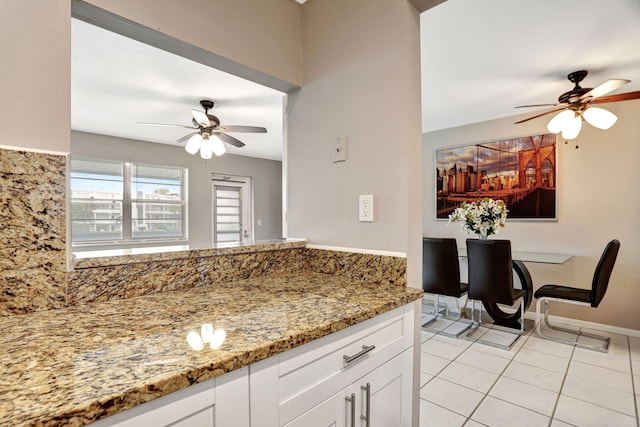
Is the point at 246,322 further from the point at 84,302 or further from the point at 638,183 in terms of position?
the point at 638,183

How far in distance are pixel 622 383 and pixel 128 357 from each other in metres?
2.99

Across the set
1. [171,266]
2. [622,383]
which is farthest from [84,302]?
[622,383]

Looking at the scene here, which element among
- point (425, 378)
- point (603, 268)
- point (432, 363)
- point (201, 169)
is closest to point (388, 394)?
point (425, 378)

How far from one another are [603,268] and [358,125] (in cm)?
254

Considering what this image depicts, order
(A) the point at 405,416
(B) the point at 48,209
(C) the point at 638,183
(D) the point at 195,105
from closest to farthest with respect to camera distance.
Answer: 1. (B) the point at 48,209
2. (A) the point at 405,416
3. (C) the point at 638,183
4. (D) the point at 195,105

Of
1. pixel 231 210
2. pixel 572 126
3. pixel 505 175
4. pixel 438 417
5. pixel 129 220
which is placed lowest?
pixel 438 417

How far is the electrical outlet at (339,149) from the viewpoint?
58.2 inches

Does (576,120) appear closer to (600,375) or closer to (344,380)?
(600,375)

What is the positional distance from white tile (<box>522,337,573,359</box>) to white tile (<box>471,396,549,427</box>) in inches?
39.7

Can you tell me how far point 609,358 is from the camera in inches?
97.4

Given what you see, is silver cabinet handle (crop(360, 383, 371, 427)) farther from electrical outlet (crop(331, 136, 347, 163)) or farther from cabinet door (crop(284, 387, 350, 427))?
electrical outlet (crop(331, 136, 347, 163))

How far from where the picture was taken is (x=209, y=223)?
548 centimetres

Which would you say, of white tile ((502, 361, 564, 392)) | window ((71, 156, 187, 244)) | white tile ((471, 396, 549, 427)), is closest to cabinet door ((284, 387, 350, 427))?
white tile ((471, 396, 549, 427))

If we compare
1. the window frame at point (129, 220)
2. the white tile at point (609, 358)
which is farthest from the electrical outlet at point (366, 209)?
the window frame at point (129, 220)
